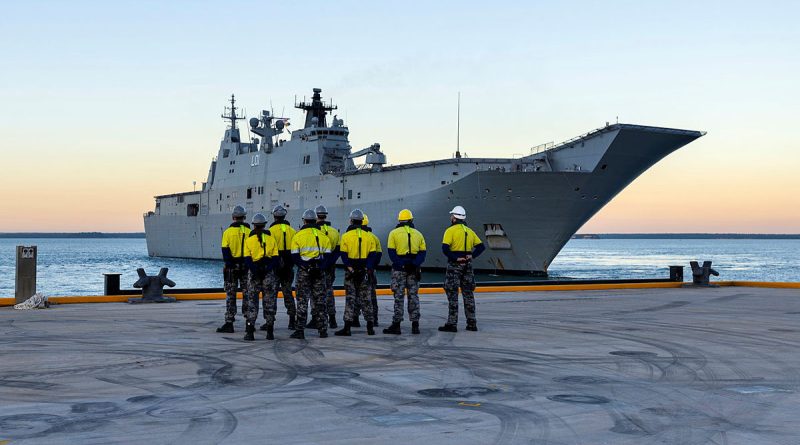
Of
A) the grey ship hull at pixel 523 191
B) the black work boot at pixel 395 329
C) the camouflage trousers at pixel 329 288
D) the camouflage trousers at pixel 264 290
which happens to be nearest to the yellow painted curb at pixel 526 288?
the camouflage trousers at pixel 329 288

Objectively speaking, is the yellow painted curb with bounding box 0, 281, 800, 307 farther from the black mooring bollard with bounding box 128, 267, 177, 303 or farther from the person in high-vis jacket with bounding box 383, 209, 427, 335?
the person in high-vis jacket with bounding box 383, 209, 427, 335

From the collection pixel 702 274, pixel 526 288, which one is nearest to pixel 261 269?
pixel 526 288

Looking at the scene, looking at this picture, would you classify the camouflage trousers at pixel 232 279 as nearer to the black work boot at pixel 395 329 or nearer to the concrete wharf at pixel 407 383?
the concrete wharf at pixel 407 383

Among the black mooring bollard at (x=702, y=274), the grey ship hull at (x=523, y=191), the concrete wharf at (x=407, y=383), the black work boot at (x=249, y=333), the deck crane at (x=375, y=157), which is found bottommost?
the concrete wharf at (x=407, y=383)

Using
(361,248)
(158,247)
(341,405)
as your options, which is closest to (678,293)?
(361,248)

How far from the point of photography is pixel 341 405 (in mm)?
6516

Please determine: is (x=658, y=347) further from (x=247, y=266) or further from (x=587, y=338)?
(x=247, y=266)

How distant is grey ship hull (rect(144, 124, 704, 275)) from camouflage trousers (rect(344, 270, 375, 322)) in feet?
83.1

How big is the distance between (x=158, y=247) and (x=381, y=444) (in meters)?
78.3

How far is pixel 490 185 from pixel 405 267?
90.1 ft

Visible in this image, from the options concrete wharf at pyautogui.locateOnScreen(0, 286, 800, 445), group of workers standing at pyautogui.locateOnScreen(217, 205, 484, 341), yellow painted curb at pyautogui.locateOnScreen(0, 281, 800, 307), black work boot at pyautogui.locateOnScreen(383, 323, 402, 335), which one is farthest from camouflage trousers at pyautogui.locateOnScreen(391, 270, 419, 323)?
yellow painted curb at pyautogui.locateOnScreen(0, 281, 800, 307)

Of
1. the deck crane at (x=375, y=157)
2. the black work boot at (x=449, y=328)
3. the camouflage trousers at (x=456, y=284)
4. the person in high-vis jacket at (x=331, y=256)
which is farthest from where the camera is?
the deck crane at (x=375, y=157)

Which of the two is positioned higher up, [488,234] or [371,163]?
[371,163]

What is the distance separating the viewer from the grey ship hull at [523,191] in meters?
37.8
